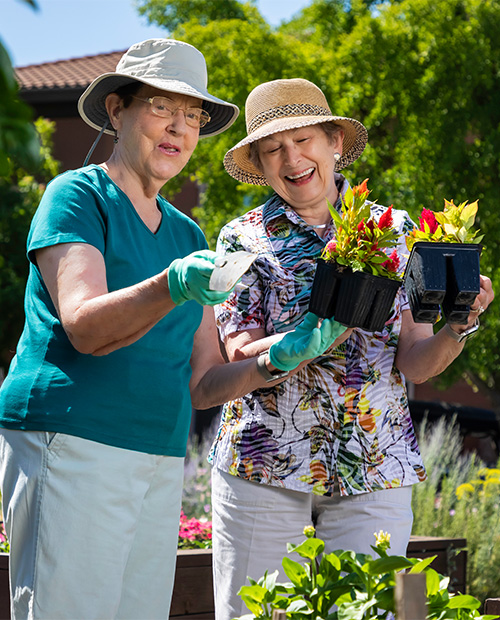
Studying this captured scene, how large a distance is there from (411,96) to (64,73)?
10.4 m

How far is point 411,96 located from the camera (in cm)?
921

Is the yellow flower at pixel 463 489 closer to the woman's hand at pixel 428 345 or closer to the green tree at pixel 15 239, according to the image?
the woman's hand at pixel 428 345

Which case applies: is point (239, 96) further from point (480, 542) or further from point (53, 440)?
point (53, 440)

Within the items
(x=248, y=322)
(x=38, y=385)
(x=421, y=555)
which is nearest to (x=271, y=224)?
(x=248, y=322)

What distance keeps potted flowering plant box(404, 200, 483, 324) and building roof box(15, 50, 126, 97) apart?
13901 millimetres

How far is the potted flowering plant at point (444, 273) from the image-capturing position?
2080mm

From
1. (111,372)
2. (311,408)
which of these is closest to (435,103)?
(311,408)

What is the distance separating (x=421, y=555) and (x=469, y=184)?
227 inches

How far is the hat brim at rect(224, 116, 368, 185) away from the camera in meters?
2.59

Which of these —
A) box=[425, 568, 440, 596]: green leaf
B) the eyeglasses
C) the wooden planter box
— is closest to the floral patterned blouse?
the eyeglasses

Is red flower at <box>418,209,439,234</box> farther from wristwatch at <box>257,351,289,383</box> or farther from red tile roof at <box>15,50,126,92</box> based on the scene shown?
red tile roof at <box>15,50,126,92</box>

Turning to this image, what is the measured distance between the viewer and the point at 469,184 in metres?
9.06

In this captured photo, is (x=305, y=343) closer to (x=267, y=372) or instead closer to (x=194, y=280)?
(x=267, y=372)

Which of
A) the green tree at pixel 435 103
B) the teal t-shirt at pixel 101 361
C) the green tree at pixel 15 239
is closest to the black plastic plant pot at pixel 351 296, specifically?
the teal t-shirt at pixel 101 361
